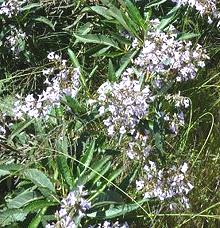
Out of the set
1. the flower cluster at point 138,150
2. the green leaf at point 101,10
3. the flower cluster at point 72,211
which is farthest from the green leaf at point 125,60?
the flower cluster at point 72,211

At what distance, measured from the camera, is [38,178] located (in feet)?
7.32

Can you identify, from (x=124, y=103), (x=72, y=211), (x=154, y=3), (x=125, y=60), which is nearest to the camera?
(x=72, y=211)

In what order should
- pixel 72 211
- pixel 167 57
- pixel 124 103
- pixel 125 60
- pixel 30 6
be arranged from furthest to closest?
1. pixel 30 6
2. pixel 125 60
3. pixel 167 57
4. pixel 124 103
5. pixel 72 211

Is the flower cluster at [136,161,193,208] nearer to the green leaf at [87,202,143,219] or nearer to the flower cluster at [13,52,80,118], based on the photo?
the green leaf at [87,202,143,219]

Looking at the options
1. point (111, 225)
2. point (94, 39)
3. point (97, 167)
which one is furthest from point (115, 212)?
point (94, 39)

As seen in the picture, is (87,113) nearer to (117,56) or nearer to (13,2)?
(117,56)

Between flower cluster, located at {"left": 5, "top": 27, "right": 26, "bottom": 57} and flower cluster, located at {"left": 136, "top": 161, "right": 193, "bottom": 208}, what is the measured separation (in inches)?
40.1

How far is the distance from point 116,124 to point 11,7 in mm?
929

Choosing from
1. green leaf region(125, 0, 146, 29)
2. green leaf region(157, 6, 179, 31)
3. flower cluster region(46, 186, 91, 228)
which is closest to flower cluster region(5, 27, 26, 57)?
green leaf region(125, 0, 146, 29)

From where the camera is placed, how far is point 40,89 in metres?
2.87

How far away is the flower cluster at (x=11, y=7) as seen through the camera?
275 cm

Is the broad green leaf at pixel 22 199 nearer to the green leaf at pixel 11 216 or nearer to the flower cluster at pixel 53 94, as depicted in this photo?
the green leaf at pixel 11 216

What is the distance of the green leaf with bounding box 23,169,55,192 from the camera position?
2.22 meters

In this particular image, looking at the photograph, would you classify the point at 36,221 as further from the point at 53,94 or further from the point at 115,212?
the point at 53,94
